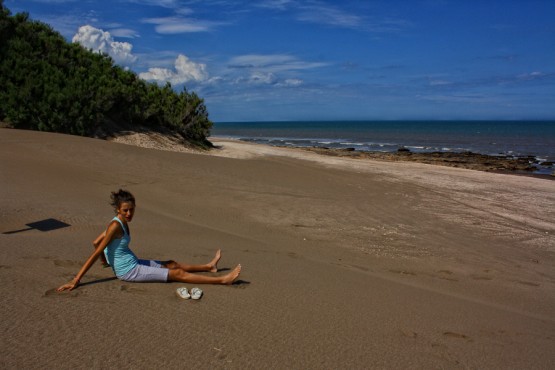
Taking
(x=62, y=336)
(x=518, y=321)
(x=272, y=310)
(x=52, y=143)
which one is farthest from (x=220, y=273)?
(x=52, y=143)

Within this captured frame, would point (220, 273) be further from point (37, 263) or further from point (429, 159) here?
point (429, 159)

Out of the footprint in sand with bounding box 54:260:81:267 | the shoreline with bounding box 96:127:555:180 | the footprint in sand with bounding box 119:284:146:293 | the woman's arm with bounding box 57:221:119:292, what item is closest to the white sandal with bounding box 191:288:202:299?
the footprint in sand with bounding box 119:284:146:293

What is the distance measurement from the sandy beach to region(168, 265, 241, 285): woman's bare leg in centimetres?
9

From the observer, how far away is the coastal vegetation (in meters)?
16.9

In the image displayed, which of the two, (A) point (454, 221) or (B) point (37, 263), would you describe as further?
(A) point (454, 221)

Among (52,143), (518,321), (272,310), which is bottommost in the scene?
(518,321)

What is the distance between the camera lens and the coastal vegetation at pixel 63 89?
16922mm

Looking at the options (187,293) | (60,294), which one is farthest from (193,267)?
(60,294)

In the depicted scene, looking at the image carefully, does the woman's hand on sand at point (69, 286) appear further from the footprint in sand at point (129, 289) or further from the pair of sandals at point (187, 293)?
the pair of sandals at point (187, 293)

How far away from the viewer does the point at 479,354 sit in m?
4.26

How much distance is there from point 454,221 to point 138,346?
29.8 feet

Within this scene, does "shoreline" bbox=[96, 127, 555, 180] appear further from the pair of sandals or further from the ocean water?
the pair of sandals

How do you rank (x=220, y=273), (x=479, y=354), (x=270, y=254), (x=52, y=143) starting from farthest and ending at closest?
(x=52, y=143) < (x=270, y=254) < (x=220, y=273) < (x=479, y=354)

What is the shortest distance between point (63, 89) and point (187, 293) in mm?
14974
